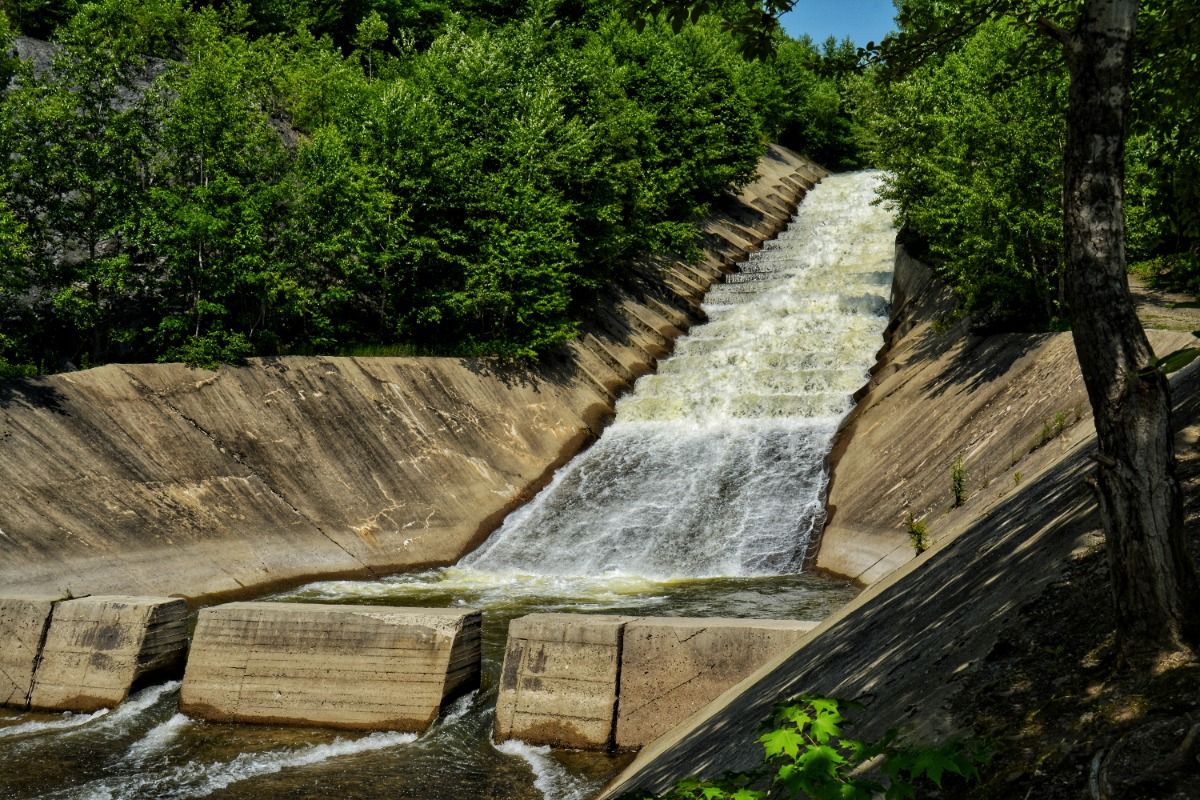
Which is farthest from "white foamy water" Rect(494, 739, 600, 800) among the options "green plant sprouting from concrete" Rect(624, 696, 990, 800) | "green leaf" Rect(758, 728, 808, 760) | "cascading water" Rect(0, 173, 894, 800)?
"green leaf" Rect(758, 728, 808, 760)

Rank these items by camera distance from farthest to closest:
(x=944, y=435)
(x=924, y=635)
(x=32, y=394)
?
(x=944, y=435) < (x=32, y=394) < (x=924, y=635)

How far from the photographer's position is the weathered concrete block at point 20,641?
43.6ft

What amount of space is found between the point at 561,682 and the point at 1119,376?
26.0 feet

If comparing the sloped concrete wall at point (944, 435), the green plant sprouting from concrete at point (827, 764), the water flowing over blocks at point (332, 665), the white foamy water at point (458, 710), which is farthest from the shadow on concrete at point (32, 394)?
the green plant sprouting from concrete at point (827, 764)

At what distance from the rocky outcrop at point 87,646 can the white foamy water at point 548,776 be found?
16.5ft

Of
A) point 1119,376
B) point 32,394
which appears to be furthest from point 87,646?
point 1119,376

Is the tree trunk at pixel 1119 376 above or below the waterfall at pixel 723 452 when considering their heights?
above

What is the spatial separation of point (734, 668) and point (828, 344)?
2121cm

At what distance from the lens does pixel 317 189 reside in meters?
25.6

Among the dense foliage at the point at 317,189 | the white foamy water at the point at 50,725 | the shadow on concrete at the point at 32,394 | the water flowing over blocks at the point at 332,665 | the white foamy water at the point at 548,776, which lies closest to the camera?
the white foamy water at the point at 548,776

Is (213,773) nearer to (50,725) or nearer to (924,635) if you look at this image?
(50,725)

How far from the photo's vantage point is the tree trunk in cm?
457

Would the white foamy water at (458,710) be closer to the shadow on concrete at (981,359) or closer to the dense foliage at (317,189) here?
the dense foliage at (317,189)

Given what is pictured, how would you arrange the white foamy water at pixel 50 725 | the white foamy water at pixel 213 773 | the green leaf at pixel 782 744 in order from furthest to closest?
the white foamy water at pixel 50 725 < the white foamy water at pixel 213 773 < the green leaf at pixel 782 744
